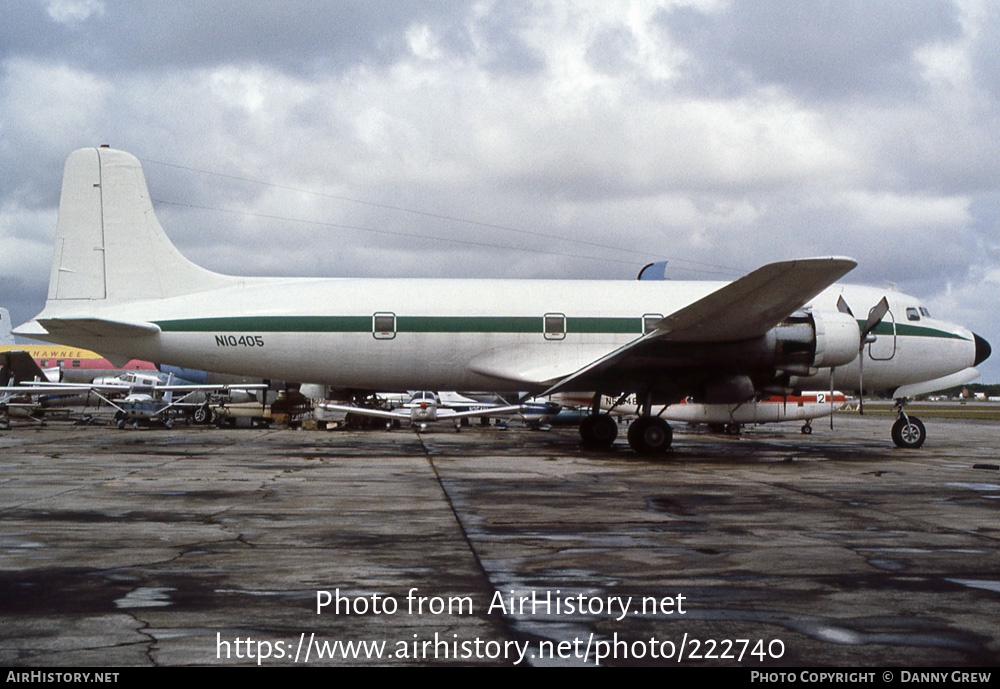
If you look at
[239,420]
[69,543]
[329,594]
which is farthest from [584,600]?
[239,420]

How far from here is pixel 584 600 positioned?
18.9 feet

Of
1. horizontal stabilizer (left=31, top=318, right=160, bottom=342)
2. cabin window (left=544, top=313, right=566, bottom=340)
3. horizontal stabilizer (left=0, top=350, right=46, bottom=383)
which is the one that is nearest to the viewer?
horizontal stabilizer (left=31, top=318, right=160, bottom=342)

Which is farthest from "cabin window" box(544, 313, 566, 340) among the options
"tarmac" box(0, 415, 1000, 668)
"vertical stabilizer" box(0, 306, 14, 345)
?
"vertical stabilizer" box(0, 306, 14, 345)

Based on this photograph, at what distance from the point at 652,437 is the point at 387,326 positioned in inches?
256

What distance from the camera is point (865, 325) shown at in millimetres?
20344

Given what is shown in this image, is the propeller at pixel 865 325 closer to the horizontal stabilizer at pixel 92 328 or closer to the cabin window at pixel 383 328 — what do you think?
the cabin window at pixel 383 328

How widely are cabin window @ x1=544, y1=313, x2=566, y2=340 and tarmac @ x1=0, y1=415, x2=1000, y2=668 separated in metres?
6.03

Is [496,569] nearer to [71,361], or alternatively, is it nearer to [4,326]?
[71,361]

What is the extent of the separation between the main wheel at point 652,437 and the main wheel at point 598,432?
1854 millimetres

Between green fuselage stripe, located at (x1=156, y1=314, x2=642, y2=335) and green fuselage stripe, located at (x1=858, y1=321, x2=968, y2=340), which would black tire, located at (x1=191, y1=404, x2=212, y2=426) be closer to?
green fuselage stripe, located at (x1=156, y1=314, x2=642, y2=335)

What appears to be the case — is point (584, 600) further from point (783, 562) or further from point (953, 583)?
point (953, 583)

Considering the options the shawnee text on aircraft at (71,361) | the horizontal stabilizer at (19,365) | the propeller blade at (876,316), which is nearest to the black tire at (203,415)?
the horizontal stabilizer at (19,365)

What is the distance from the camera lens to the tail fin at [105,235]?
19.7 metres

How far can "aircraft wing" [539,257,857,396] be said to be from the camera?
1503 centimetres
